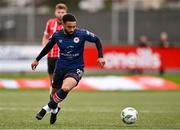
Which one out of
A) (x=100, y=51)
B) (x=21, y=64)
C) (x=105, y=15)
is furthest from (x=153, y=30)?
(x=100, y=51)

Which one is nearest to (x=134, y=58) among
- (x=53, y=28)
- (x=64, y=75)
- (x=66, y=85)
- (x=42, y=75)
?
(x=42, y=75)

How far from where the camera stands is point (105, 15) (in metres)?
46.2

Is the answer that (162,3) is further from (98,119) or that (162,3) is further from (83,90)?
(98,119)

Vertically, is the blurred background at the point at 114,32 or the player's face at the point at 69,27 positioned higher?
the player's face at the point at 69,27

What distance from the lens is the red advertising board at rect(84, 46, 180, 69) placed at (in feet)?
108

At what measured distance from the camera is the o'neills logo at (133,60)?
1298 inches

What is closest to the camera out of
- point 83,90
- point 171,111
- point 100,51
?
point 100,51

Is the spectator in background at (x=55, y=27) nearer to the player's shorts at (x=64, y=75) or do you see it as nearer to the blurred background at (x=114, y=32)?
the player's shorts at (x=64, y=75)

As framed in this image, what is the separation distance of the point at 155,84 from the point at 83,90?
3015mm

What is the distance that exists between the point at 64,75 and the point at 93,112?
10.3ft

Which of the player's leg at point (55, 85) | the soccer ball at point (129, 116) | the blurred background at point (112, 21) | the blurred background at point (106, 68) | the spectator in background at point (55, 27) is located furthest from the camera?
the blurred background at point (112, 21)

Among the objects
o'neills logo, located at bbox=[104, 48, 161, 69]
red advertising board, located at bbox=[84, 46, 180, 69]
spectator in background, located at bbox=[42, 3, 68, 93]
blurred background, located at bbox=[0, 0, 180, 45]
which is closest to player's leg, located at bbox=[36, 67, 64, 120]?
spectator in background, located at bbox=[42, 3, 68, 93]

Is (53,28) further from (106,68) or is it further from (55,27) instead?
(106,68)

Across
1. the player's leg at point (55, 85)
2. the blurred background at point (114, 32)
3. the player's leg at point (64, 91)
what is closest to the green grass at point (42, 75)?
the blurred background at point (114, 32)
